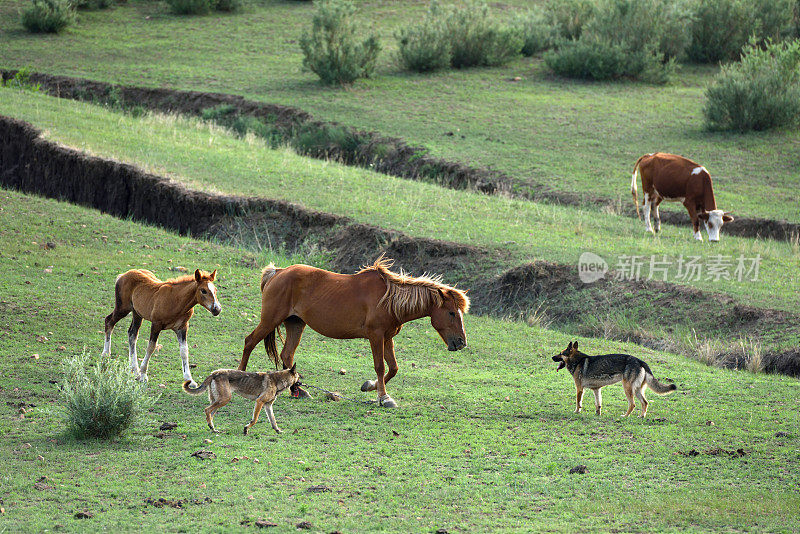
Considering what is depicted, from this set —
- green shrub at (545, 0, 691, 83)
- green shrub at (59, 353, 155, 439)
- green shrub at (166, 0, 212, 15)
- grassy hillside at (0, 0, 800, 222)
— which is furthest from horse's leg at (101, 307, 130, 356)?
green shrub at (166, 0, 212, 15)

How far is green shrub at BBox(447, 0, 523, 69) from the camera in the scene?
41.4 m

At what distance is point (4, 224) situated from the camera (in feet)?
61.7

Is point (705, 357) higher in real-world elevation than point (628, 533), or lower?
lower

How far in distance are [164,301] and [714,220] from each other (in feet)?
50.7

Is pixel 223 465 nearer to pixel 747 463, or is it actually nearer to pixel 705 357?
pixel 747 463

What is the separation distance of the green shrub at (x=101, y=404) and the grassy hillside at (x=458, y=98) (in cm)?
1857

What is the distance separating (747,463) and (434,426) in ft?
12.3

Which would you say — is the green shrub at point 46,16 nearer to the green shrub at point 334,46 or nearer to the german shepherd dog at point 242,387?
the green shrub at point 334,46

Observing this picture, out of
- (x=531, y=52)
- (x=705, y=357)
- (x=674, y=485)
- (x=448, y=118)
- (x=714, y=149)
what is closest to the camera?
(x=674, y=485)

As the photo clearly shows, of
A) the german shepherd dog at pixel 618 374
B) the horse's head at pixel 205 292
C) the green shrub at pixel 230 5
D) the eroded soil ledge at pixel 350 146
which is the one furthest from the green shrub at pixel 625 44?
the horse's head at pixel 205 292

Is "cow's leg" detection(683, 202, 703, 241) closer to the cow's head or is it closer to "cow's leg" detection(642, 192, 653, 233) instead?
the cow's head

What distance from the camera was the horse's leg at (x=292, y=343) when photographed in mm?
11914

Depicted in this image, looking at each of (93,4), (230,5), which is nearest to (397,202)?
(230,5)

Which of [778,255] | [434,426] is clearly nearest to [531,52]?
[778,255]
